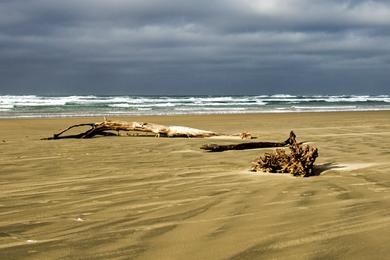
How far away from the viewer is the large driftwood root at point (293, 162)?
5508 mm

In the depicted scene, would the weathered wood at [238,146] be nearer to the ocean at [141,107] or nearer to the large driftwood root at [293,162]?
the large driftwood root at [293,162]

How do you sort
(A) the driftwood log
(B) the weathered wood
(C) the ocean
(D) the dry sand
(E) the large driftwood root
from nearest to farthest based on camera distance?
(D) the dry sand → (E) the large driftwood root → (B) the weathered wood → (A) the driftwood log → (C) the ocean

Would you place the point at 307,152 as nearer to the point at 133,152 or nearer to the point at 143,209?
the point at 143,209

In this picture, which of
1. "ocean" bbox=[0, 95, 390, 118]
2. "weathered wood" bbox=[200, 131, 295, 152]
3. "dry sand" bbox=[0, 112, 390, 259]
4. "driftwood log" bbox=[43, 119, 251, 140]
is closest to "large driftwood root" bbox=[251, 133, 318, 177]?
"dry sand" bbox=[0, 112, 390, 259]

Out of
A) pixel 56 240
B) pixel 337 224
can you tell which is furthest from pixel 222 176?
pixel 56 240

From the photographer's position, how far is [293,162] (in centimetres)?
563

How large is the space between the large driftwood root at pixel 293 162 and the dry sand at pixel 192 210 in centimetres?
25

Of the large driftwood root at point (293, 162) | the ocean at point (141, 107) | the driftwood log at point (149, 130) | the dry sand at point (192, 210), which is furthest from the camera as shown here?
the ocean at point (141, 107)

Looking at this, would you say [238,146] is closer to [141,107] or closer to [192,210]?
[192,210]

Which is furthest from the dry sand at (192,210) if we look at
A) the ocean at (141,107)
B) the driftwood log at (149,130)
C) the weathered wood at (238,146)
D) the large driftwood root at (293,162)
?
the ocean at (141,107)

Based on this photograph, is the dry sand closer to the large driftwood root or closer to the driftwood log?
the large driftwood root

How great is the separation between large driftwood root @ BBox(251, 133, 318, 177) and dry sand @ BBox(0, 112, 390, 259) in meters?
0.25

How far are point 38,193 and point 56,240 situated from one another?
1.89 m

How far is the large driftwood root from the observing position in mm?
5508
